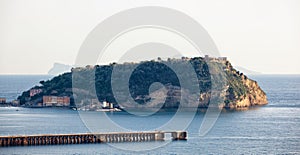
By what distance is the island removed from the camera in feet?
542

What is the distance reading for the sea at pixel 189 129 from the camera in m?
96.8

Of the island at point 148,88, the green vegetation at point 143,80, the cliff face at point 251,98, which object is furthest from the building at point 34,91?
the cliff face at point 251,98

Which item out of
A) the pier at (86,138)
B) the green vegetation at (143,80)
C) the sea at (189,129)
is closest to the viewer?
the sea at (189,129)

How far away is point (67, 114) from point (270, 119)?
119ft

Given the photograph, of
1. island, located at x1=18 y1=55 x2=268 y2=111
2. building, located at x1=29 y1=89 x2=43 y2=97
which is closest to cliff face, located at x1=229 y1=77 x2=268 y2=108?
island, located at x1=18 y1=55 x2=268 y2=111

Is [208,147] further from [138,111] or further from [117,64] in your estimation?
[117,64]

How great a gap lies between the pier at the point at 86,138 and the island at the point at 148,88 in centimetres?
5128

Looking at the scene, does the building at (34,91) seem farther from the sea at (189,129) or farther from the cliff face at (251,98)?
the cliff face at (251,98)

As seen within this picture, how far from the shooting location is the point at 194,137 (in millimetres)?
109812

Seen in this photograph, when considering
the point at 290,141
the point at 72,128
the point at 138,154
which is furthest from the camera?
the point at 72,128

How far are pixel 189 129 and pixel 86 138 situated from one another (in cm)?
2242

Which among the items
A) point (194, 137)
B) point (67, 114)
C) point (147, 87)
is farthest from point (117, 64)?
point (194, 137)

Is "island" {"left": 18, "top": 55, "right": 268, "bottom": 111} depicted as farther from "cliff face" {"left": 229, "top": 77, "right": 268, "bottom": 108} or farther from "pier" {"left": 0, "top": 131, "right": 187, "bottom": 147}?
"pier" {"left": 0, "top": 131, "right": 187, "bottom": 147}

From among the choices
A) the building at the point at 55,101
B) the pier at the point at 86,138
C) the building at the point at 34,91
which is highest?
the building at the point at 34,91
